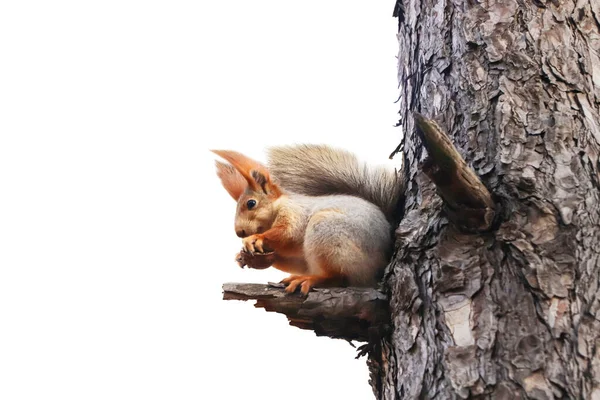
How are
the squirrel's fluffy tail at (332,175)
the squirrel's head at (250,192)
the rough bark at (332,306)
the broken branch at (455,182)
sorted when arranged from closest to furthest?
the broken branch at (455,182) → the rough bark at (332,306) → the squirrel's fluffy tail at (332,175) → the squirrel's head at (250,192)

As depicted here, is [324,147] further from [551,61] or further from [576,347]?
[576,347]

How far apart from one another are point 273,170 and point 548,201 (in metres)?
0.96

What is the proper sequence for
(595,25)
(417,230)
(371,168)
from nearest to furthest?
(417,230), (595,25), (371,168)

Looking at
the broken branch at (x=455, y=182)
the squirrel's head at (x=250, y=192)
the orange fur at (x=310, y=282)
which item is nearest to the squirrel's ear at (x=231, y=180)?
the squirrel's head at (x=250, y=192)

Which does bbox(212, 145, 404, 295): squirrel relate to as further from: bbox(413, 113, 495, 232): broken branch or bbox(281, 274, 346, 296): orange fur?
bbox(413, 113, 495, 232): broken branch

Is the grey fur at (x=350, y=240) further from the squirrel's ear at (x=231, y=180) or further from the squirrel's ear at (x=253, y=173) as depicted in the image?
the squirrel's ear at (x=231, y=180)

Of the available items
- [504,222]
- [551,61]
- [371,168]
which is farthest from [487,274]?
[371,168]

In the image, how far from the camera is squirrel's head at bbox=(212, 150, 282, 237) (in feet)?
6.86

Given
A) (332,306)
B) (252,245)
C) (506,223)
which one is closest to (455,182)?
(506,223)

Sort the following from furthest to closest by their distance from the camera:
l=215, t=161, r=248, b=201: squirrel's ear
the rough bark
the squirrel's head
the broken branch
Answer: l=215, t=161, r=248, b=201: squirrel's ear → the squirrel's head → the rough bark → the broken branch

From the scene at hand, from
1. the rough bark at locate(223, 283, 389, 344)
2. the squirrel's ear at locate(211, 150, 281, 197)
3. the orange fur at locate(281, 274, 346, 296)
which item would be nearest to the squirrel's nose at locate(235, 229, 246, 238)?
the squirrel's ear at locate(211, 150, 281, 197)

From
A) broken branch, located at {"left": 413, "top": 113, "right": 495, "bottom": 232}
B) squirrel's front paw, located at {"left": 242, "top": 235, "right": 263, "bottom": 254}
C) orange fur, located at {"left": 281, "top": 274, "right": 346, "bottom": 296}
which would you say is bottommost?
orange fur, located at {"left": 281, "top": 274, "right": 346, "bottom": 296}

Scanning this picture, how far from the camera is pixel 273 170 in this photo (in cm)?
214

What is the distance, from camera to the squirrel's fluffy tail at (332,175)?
1.85m
